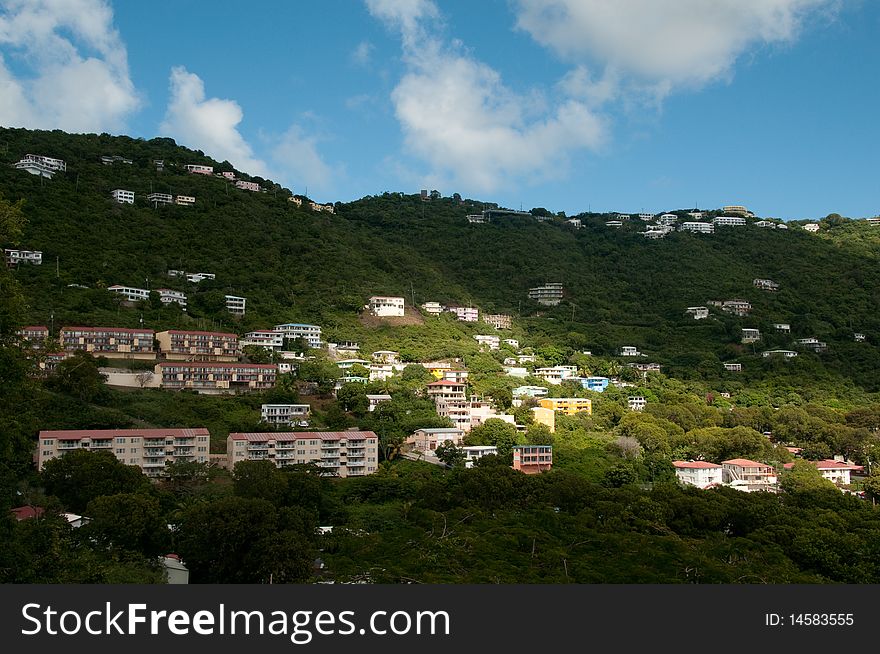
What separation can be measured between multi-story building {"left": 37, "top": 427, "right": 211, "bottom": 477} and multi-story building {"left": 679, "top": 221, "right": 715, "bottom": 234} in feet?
229

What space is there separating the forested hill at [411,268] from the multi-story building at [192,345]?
2.80 metres

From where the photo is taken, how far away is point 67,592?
26.4 ft

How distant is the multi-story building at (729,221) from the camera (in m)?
88.3

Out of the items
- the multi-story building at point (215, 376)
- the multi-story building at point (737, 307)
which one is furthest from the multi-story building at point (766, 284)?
the multi-story building at point (215, 376)

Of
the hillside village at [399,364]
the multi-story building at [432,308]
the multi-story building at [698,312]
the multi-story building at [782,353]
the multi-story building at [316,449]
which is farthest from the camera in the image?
the multi-story building at [698,312]

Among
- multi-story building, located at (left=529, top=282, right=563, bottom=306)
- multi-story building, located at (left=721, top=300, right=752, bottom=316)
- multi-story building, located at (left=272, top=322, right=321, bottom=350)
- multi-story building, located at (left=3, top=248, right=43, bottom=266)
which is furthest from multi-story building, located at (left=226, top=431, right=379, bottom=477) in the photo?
multi-story building, located at (left=721, top=300, right=752, bottom=316)

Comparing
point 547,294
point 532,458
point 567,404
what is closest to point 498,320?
point 547,294

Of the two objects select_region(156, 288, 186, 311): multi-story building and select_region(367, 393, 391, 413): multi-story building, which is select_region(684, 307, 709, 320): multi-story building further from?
select_region(156, 288, 186, 311): multi-story building

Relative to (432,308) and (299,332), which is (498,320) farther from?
(299,332)

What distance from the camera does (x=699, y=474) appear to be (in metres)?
31.6

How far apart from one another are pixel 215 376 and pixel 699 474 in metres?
21.7

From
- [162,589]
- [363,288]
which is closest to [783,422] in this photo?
[363,288]

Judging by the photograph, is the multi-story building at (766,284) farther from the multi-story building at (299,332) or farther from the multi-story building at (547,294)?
the multi-story building at (299,332)

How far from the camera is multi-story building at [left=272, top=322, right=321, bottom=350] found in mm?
43750
